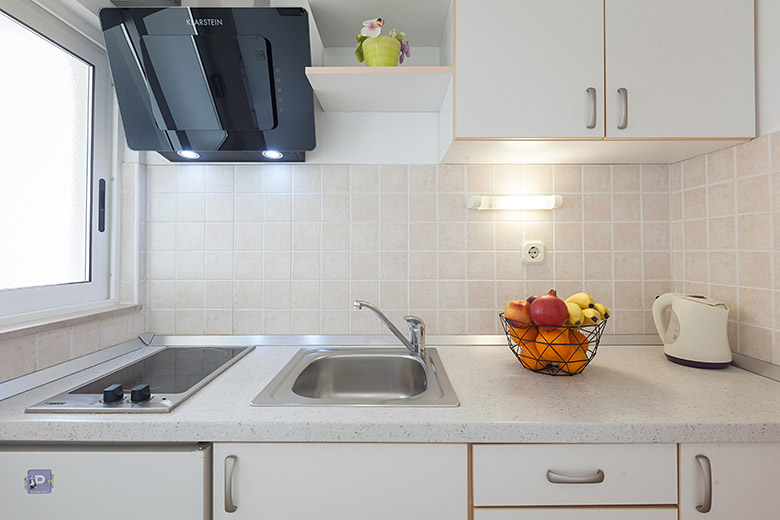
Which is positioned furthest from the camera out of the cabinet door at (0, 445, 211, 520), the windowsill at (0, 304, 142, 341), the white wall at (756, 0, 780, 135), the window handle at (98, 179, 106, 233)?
the window handle at (98, 179, 106, 233)

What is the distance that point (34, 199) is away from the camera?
1.18m

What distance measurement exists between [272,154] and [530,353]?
107cm

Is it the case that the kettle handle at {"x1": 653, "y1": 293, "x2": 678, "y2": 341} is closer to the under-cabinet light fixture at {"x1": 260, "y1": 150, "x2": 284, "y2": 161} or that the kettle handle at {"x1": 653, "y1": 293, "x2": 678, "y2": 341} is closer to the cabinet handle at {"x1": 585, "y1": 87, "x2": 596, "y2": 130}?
the cabinet handle at {"x1": 585, "y1": 87, "x2": 596, "y2": 130}

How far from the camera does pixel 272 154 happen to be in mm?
1391

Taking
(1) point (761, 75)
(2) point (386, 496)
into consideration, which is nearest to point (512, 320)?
(2) point (386, 496)

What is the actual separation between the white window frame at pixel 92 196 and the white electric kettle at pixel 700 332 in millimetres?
1918

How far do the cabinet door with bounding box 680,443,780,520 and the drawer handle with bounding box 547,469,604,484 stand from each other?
0.18 meters

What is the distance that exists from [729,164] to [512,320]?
2.80 ft

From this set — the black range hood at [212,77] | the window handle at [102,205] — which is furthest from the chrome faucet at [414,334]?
the window handle at [102,205]

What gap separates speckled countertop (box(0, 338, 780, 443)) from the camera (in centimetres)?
84

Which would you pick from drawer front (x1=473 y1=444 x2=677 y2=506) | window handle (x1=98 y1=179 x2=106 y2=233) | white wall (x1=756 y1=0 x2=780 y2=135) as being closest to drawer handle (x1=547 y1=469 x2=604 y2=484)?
drawer front (x1=473 y1=444 x2=677 y2=506)

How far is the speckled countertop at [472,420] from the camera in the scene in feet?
2.75

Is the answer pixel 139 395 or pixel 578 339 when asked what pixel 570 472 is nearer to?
pixel 578 339

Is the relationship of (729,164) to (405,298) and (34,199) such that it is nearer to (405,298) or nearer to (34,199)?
(405,298)
